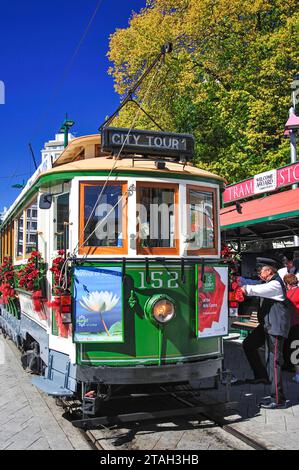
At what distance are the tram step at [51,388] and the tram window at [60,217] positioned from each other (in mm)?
1467

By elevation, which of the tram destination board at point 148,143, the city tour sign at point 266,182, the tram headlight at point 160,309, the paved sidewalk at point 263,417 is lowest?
the paved sidewalk at point 263,417

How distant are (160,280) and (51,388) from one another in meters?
1.59

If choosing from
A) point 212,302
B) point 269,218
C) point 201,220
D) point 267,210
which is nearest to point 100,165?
point 201,220

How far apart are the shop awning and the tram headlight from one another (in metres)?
3.80

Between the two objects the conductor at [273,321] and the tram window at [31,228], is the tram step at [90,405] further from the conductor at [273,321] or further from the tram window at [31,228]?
the tram window at [31,228]

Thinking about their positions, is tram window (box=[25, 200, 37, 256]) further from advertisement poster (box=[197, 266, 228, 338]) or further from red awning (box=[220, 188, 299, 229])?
red awning (box=[220, 188, 299, 229])

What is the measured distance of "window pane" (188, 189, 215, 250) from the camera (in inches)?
224

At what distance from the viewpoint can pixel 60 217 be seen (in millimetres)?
5766

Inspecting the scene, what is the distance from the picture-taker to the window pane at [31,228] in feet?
22.7

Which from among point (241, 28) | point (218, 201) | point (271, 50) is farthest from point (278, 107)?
point (218, 201)

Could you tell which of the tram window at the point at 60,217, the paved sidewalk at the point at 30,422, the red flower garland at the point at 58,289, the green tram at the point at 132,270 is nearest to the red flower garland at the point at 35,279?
the green tram at the point at 132,270

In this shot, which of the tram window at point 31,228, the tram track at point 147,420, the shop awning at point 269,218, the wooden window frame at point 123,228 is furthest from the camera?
the shop awning at point 269,218

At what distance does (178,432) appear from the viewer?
17.2 ft

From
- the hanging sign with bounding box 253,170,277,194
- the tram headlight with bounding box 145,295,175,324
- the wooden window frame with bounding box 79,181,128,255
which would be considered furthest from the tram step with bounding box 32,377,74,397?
the hanging sign with bounding box 253,170,277,194
